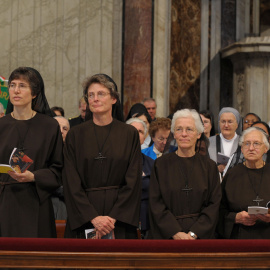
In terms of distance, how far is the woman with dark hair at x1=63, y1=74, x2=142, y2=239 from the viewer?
4.18 meters

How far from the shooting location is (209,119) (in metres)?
7.41

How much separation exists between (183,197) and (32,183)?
105 centimetres

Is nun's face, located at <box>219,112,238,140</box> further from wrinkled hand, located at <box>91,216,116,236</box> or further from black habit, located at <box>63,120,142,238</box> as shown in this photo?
wrinkled hand, located at <box>91,216,116,236</box>

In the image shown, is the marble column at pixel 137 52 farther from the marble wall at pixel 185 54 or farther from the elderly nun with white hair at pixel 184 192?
the elderly nun with white hair at pixel 184 192

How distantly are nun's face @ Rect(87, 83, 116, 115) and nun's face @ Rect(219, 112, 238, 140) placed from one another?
7.71 ft

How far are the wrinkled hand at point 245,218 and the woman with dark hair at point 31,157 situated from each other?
131 centimetres

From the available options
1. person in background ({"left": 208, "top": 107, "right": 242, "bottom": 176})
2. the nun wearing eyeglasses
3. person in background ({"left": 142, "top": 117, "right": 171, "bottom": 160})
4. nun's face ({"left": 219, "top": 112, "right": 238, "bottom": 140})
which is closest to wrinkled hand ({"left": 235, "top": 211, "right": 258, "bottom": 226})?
the nun wearing eyeglasses

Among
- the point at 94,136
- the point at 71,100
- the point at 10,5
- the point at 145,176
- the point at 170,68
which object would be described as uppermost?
the point at 10,5

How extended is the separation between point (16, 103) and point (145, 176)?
4.42 ft

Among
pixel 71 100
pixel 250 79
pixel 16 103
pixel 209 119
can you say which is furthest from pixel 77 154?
pixel 250 79

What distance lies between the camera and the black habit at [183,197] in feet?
13.9

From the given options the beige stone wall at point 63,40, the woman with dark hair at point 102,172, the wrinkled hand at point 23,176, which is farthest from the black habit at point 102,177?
the beige stone wall at point 63,40

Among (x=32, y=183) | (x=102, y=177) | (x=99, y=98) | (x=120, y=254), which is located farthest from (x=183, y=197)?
(x=120, y=254)

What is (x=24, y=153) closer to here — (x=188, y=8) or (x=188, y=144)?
(x=188, y=144)
